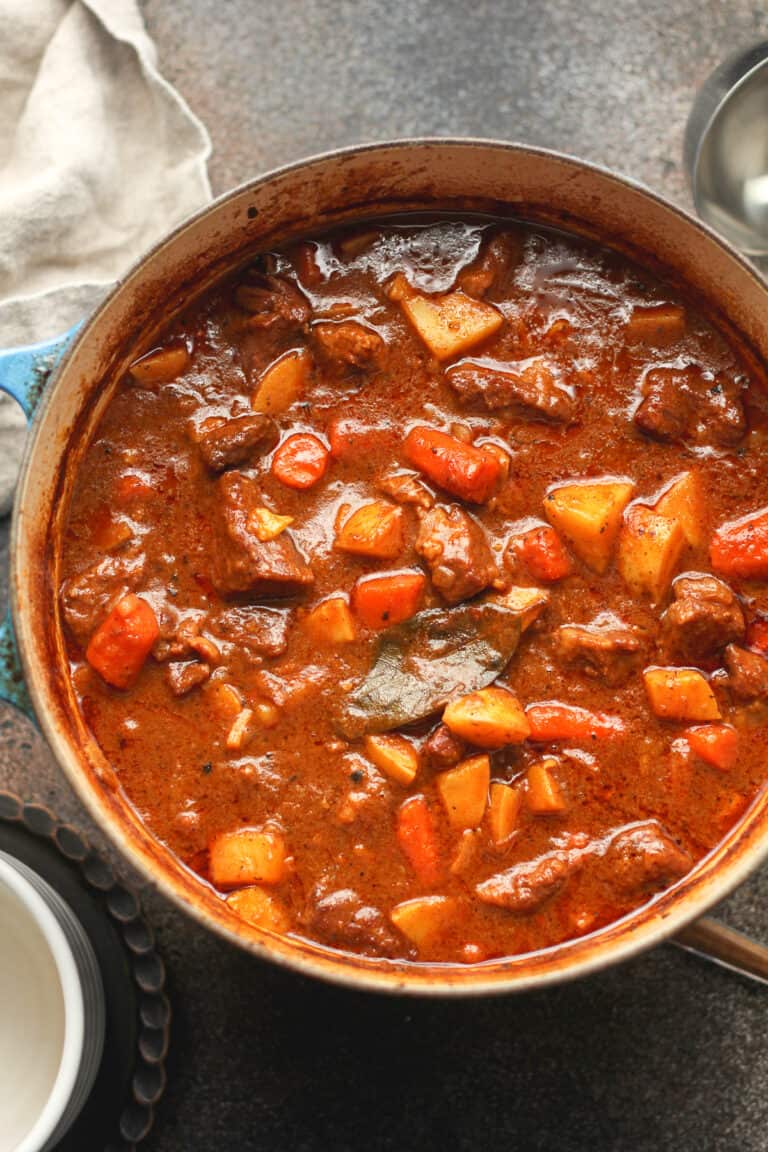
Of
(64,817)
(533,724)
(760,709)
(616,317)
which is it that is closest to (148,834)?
(64,817)

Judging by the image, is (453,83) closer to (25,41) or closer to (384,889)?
(25,41)

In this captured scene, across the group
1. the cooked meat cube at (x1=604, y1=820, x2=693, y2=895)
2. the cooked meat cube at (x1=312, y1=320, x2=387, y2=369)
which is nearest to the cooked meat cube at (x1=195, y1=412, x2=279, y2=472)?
the cooked meat cube at (x1=312, y1=320, x2=387, y2=369)

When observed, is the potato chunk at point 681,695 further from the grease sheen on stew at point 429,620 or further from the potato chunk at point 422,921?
the potato chunk at point 422,921

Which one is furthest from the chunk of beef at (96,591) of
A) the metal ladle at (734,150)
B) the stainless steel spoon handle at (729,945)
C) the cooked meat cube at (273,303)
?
the metal ladle at (734,150)

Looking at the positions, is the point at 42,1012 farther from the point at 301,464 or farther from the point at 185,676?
the point at 301,464

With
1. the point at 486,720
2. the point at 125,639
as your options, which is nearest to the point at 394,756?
the point at 486,720
